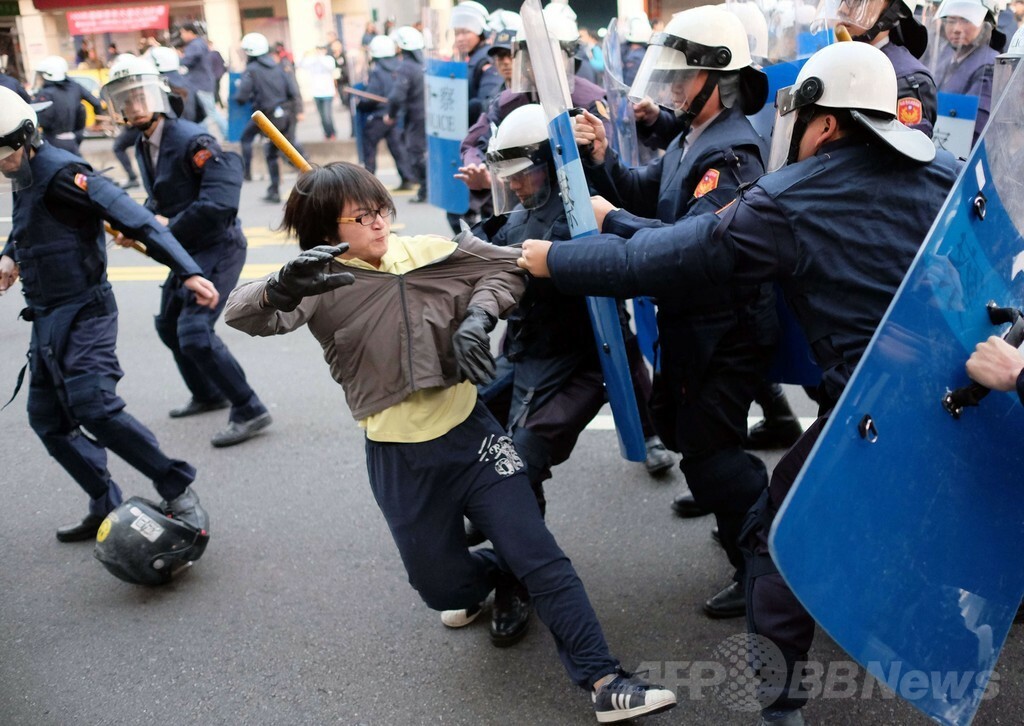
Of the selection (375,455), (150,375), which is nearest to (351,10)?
(150,375)

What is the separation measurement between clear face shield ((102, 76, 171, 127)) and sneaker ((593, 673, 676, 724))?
11.2ft

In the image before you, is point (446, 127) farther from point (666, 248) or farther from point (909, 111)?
point (666, 248)

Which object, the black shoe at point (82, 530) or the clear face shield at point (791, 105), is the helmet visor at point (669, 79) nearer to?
the clear face shield at point (791, 105)

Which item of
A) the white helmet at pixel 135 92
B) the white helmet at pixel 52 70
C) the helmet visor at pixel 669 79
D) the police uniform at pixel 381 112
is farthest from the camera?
the police uniform at pixel 381 112

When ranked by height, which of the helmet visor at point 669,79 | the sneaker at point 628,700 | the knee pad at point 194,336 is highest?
the helmet visor at point 669,79

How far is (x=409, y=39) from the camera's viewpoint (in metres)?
11.1

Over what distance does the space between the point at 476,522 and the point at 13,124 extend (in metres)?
2.16

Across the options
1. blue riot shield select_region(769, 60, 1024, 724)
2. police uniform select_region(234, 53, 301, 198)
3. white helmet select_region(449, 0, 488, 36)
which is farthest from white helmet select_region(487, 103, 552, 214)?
police uniform select_region(234, 53, 301, 198)

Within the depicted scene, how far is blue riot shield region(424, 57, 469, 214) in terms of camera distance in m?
6.22

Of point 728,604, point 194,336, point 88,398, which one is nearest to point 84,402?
point 88,398

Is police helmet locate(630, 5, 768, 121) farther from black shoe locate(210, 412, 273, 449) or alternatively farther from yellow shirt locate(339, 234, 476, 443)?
black shoe locate(210, 412, 273, 449)

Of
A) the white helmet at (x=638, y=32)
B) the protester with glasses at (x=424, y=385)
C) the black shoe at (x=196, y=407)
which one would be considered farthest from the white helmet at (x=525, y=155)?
the white helmet at (x=638, y=32)

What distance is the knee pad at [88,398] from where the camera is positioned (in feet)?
11.5

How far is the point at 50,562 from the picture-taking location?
3732 mm
